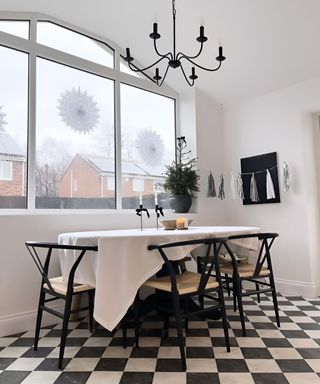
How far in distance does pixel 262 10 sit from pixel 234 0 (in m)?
0.29

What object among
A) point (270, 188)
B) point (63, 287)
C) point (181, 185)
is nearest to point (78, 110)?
point (181, 185)

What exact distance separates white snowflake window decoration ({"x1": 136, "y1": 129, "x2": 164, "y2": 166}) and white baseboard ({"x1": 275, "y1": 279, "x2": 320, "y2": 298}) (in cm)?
216

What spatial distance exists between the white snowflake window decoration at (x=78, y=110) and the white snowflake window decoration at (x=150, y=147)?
668 millimetres

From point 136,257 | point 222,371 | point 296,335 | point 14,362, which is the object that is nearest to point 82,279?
point 136,257

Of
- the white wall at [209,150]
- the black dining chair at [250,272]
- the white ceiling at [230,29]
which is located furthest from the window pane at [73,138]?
the black dining chair at [250,272]

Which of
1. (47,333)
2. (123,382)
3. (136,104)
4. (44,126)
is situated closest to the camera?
(123,382)

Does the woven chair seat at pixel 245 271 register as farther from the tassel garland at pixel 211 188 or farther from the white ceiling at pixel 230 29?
the white ceiling at pixel 230 29

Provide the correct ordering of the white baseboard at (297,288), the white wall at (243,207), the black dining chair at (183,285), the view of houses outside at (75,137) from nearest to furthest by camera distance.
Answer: the black dining chair at (183,285) < the white wall at (243,207) < the view of houses outside at (75,137) < the white baseboard at (297,288)

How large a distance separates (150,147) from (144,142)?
0.11 meters

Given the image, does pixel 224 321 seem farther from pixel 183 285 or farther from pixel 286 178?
pixel 286 178

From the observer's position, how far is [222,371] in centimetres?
188

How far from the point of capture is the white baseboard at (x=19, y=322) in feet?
8.46

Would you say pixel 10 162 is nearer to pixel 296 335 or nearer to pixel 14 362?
pixel 14 362

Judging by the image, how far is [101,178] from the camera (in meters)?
3.66
